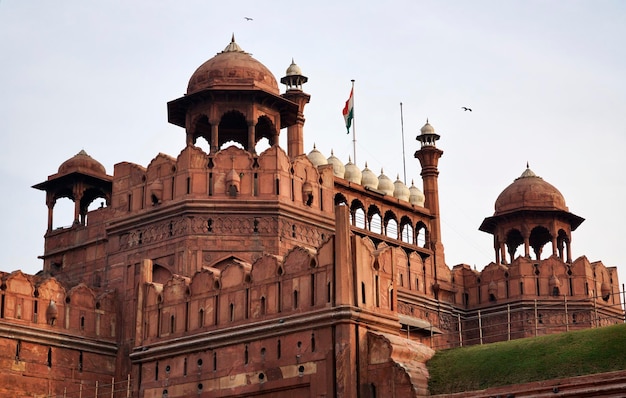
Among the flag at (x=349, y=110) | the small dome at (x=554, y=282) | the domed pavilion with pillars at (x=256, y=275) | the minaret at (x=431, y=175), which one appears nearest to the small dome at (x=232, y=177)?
the domed pavilion with pillars at (x=256, y=275)

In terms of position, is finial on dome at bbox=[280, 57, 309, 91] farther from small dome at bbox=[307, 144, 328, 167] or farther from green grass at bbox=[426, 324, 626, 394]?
green grass at bbox=[426, 324, 626, 394]

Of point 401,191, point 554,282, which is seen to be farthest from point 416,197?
point 554,282

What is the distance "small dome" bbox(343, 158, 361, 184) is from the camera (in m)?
39.5

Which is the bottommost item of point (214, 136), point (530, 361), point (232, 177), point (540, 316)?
point (530, 361)

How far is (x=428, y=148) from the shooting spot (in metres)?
43.6

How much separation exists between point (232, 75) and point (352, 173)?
7143 mm

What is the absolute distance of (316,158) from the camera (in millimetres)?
38906

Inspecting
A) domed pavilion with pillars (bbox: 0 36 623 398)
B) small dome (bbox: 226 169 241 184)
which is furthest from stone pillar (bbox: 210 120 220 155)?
small dome (bbox: 226 169 241 184)

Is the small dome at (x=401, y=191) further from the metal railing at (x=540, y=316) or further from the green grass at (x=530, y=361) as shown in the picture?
the green grass at (x=530, y=361)

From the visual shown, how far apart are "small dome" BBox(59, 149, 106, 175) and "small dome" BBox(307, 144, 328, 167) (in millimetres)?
6485

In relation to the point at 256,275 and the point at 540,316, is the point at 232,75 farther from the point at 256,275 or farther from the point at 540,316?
the point at 540,316

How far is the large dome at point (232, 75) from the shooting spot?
33781 mm

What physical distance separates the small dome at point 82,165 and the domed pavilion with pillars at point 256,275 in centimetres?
7

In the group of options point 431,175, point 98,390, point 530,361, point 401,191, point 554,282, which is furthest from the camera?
point 431,175
